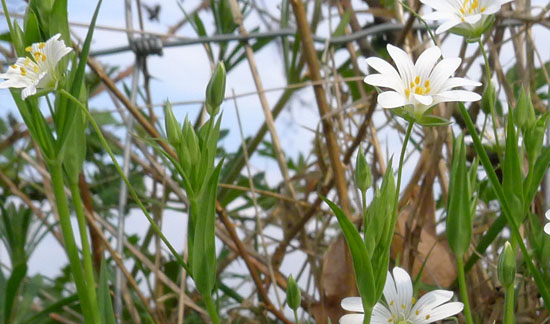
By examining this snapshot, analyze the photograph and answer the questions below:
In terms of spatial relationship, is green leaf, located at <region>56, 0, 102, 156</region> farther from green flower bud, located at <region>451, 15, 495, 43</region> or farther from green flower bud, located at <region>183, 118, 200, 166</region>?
green flower bud, located at <region>451, 15, 495, 43</region>

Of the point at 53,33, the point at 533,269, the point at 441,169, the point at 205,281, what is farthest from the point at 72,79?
the point at 441,169

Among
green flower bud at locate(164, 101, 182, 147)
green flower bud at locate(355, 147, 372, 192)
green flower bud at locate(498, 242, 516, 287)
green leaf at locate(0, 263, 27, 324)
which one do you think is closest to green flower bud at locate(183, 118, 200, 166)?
green flower bud at locate(164, 101, 182, 147)

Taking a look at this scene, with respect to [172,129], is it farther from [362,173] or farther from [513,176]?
[513,176]

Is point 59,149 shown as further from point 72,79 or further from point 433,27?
point 433,27

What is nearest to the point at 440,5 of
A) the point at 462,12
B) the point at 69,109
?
the point at 462,12

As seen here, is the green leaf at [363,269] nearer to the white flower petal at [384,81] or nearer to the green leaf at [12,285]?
the white flower petal at [384,81]
